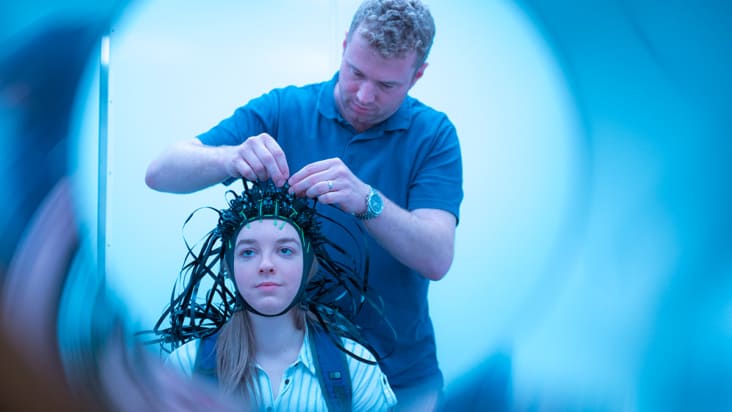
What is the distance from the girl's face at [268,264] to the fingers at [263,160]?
9 centimetres

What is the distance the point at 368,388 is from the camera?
4.49 ft

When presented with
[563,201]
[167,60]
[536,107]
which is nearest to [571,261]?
[563,201]

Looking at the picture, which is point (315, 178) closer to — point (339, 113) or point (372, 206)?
point (372, 206)

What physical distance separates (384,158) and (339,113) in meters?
0.16

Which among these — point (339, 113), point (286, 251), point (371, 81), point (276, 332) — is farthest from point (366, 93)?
point (276, 332)

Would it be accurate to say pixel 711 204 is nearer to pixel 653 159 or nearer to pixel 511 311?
pixel 653 159

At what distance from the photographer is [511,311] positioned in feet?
5.38

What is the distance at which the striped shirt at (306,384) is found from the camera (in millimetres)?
1305

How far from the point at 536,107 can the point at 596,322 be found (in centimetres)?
61

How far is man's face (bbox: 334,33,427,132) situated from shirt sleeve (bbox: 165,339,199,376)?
2.10 feet

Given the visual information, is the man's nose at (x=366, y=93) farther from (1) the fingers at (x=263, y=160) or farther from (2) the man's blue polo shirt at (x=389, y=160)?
(1) the fingers at (x=263, y=160)

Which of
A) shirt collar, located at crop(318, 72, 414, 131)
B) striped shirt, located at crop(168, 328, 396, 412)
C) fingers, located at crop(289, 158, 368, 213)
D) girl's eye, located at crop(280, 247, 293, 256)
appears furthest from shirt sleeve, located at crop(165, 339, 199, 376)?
shirt collar, located at crop(318, 72, 414, 131)

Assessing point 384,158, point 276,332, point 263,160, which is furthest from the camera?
point 384,158

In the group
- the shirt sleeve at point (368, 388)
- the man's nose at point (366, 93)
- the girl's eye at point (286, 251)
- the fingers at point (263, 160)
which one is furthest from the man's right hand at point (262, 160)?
the shirt sleeve at point (368, 388)
